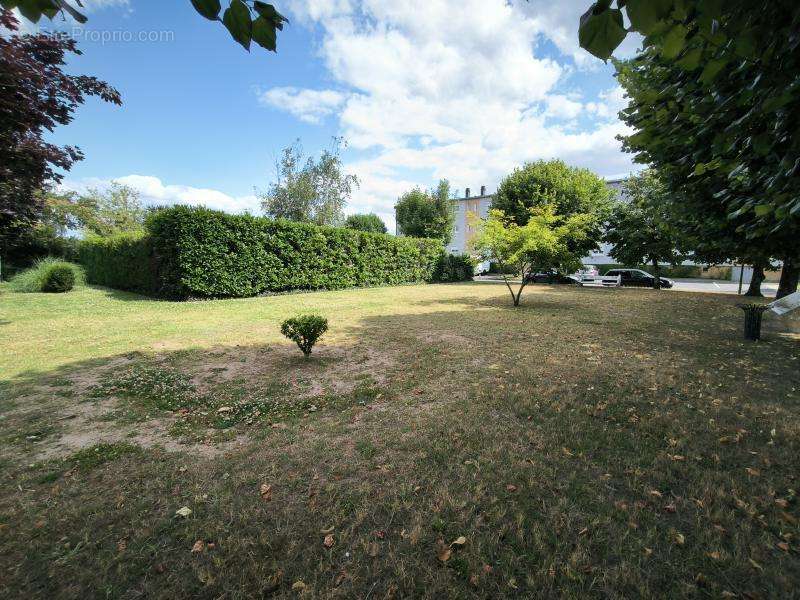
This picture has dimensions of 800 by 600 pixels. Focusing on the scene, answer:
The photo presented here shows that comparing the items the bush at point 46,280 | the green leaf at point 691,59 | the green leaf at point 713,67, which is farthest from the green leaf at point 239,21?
the bush at point 46,280

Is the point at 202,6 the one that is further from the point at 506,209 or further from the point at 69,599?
the point at 506,209

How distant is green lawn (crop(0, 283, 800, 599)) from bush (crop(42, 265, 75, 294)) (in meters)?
12.0

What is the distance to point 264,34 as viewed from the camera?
1.52m

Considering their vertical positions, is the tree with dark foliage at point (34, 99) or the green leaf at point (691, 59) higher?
the tree with dark foliage at point (34, 99)

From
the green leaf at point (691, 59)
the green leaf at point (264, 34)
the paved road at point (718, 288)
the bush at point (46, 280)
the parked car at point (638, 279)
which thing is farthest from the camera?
the parked car at point (638, 279)

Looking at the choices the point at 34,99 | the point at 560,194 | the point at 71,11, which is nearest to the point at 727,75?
the point at 71,11

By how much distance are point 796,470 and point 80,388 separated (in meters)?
8.14

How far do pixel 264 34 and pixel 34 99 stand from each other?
9047mm

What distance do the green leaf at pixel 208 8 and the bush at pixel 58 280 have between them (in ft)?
65.2

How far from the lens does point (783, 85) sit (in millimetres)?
2223

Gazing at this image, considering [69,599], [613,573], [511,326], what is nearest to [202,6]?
[69,599]

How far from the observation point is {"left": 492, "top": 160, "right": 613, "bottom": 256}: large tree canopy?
26108 mm

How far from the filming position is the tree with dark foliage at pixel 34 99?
6461 millimetres

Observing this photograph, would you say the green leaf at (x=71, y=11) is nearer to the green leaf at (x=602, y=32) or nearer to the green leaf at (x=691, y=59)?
the green leaf at (x=602, y=32)
